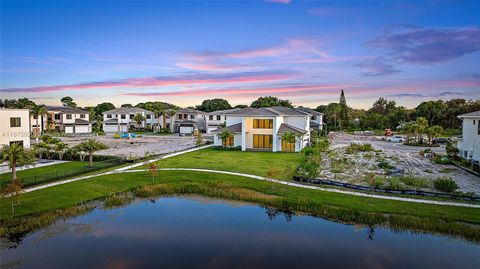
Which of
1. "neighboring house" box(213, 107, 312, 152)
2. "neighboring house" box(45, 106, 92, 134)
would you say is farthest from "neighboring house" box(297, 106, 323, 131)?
"neighboring house" box(45, 106, 92, 134)

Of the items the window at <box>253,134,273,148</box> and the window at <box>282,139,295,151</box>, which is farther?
the window at <box>253,134,273,148</box>

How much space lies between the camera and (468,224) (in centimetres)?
1855

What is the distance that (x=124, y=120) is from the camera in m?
86.8

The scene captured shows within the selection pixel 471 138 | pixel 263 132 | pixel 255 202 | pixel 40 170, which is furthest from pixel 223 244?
pixel 263 132

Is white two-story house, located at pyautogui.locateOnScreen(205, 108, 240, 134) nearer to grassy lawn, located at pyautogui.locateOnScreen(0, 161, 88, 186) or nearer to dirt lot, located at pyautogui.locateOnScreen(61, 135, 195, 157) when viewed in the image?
dirt lot, located at pyautogui.locateOnScreen(61, 135, 195, 157)

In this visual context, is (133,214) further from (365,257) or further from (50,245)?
(365,257)

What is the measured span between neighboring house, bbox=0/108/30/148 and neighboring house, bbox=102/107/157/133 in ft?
143

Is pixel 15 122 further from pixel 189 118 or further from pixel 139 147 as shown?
pixel 189 118

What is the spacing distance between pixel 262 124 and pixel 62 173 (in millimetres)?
26849

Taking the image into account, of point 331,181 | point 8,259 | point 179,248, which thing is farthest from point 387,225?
point 8,259

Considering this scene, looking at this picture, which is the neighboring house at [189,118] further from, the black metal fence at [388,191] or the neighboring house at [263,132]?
the black metal fence at [388,191]

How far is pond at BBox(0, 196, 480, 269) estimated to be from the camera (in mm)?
15055

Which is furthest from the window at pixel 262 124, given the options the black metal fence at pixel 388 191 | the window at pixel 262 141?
the black metal fence at pixel 388 191

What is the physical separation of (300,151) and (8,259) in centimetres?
3625
